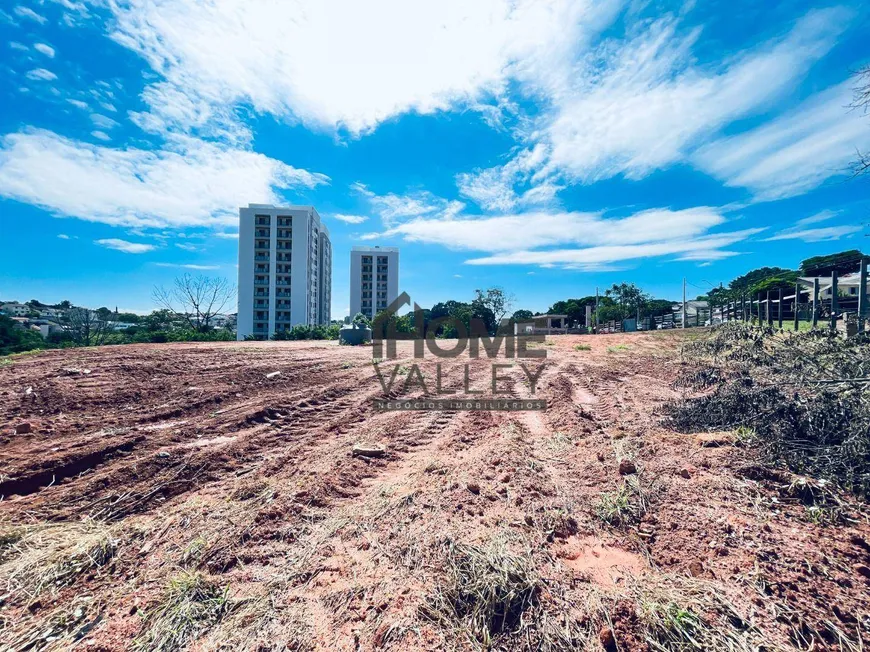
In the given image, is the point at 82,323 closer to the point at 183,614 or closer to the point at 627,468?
the point at 183,614

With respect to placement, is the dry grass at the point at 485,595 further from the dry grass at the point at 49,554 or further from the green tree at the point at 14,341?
the green tree at the point at 14,341

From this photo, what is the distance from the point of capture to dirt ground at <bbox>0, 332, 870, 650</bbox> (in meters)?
1.49

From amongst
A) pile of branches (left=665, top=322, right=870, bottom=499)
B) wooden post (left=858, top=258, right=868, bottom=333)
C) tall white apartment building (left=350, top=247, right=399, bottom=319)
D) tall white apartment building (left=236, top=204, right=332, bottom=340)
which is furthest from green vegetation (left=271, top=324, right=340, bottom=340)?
tall white apartment building (left=350, top=247, right=399, bottom=319)

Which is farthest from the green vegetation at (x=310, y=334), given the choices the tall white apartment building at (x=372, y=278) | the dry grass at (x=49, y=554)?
the tall white apartment building at (x=372, y=278)

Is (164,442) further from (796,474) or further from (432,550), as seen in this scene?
(796,474)

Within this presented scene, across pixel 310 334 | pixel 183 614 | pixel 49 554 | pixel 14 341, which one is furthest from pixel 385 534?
pixel 310 334

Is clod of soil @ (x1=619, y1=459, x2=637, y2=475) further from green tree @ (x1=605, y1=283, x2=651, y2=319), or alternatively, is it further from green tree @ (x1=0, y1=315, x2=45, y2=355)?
green tree @ (x1=605, y1=283, x2=651, y2=319)

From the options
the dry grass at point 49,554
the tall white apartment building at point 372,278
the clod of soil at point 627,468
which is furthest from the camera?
the tall white apartment building at point 372,278

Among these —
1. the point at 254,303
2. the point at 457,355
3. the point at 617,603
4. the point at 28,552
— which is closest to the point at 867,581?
the point at 617,603

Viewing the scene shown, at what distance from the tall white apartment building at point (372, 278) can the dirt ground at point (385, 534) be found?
5248 centimetres

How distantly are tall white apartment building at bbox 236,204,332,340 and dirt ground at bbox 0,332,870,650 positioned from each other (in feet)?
129

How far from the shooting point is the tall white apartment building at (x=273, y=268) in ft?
131

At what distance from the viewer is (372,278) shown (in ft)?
185

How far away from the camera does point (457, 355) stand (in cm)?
1209
